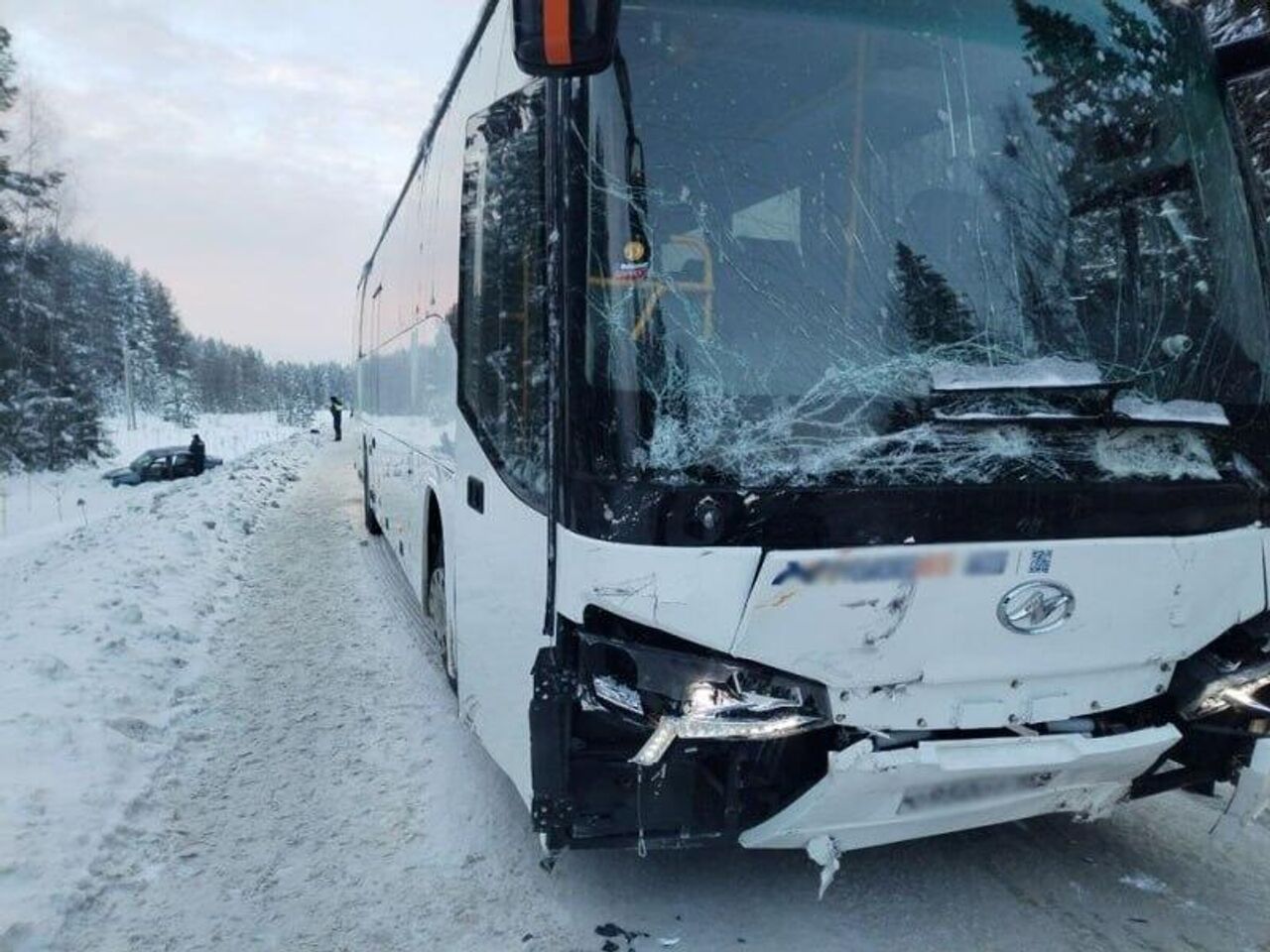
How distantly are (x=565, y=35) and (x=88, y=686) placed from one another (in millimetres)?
4750

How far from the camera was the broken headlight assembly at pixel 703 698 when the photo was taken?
2514 mm

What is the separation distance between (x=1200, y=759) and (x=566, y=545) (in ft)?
8.31

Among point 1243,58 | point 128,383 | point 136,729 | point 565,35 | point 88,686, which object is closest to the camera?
point 565,35

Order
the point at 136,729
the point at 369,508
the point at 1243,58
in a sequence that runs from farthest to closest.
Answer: the point at 369,508 → the point at 136,729 → the point at 1243,58

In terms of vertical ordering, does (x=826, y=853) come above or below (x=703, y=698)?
below

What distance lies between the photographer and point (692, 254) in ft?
8.55

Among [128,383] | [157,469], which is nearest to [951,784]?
[157,469]

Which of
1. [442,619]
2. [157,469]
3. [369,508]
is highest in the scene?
[442,619]

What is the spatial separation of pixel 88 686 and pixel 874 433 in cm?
484

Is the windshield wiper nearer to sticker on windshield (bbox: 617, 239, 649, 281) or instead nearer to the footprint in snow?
sticker on windshield (bbox: 617, 239, 649, 281)

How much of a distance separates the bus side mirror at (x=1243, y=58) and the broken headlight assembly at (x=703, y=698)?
270 cm

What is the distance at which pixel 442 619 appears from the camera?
5215 millimetres

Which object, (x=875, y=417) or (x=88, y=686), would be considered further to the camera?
(x=88, y=686)

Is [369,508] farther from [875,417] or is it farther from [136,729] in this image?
[875,417]
